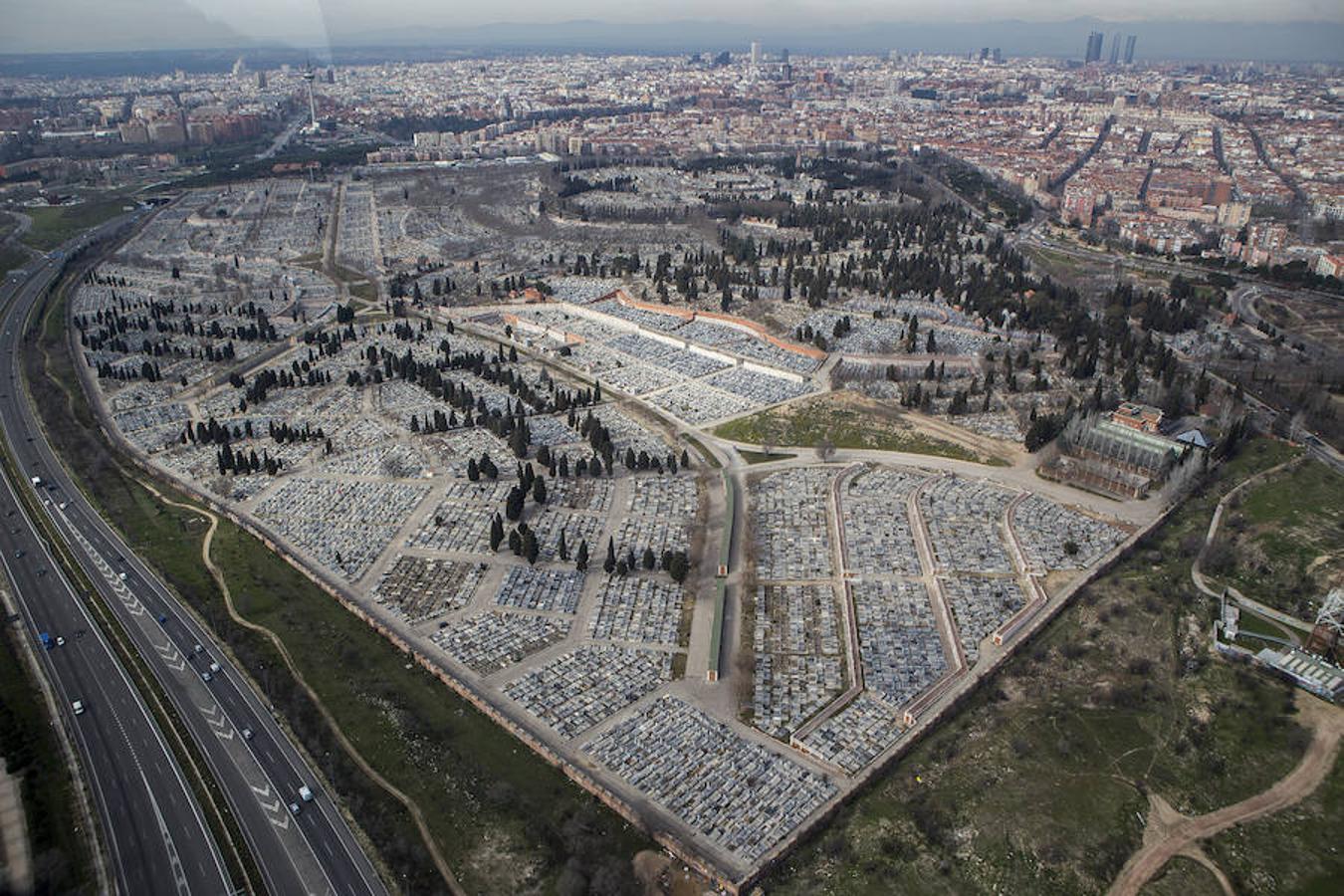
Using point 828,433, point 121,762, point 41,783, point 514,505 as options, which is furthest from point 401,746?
point 828,433

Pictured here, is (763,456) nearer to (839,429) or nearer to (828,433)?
(828,433)

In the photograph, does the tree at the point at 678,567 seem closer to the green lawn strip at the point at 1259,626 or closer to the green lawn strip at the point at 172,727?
the green lawn strip at the point at 172,727

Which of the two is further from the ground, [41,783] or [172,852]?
[41,783]

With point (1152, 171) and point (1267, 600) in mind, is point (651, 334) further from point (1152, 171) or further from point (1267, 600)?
point (1152, 171)

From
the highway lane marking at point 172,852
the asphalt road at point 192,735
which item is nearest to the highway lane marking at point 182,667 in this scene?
the asphalt road at point 192,735

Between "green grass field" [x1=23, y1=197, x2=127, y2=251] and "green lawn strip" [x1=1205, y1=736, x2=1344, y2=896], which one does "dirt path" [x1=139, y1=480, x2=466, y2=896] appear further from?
"green grass field" [x1=23, y1=197, x2=127, y2=251]

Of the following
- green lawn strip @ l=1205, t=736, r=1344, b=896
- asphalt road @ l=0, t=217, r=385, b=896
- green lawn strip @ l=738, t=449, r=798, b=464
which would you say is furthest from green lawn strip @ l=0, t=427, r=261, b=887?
green lawn strip @ l=738, t=449, r=798, b=464
